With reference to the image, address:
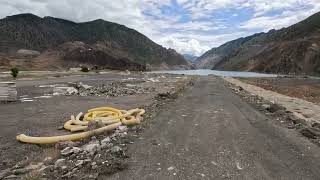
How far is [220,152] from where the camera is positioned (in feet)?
34.5

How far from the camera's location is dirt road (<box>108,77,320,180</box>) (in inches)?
343

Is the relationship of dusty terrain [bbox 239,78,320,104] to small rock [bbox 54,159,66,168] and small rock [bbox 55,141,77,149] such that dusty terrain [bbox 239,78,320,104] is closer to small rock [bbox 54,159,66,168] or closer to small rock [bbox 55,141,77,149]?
small rock [bbox 55,141,77,149]

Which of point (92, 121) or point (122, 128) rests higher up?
point (92, 121)

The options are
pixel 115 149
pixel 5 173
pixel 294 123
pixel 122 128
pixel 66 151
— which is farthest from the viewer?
pixel 294 123

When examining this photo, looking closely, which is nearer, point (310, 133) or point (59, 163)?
point (59, 163)

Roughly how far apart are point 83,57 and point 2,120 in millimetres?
156453

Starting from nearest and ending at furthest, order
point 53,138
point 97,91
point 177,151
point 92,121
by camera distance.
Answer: point 177,151 → point 53,138 → point 92,121 → point 97,91

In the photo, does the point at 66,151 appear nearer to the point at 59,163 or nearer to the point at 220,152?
the point at 59,163

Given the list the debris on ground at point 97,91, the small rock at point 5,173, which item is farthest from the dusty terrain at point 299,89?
the small rock at point 5,173

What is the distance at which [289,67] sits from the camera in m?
172

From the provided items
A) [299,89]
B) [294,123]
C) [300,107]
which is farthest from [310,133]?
[299,89]

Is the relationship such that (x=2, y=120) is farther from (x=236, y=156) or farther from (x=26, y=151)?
(x=236, y=156)

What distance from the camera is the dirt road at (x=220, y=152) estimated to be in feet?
28.6

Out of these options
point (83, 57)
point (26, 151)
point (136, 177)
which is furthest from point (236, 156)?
point (83, 57)
